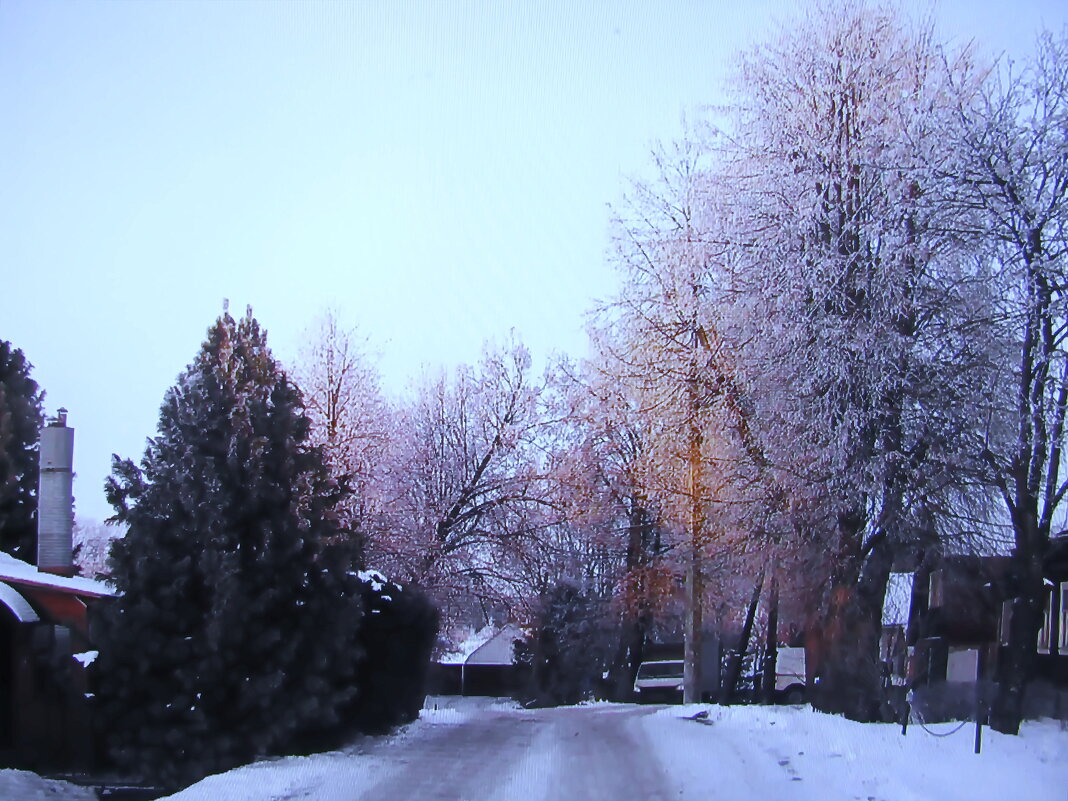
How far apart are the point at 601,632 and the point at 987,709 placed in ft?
82.0

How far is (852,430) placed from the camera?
15.2m

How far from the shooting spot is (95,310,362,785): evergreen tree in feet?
41.8

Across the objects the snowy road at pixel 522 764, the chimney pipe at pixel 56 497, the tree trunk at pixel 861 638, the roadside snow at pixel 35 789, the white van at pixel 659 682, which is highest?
the chimney pipe at pixel 56 497

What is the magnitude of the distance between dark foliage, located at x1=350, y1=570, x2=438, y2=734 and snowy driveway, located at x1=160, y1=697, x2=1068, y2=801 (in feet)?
2.19

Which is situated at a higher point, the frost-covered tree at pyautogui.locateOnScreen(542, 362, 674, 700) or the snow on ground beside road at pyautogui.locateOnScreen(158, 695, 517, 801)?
the frost-covered tree at pyautogui.locateOnScreen(542, 362, 674, 700)

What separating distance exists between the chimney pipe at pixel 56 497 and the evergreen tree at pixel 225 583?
5.08m

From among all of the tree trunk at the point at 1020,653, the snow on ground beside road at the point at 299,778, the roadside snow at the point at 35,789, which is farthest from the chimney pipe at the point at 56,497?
the tree trunk at the point at 1020,653

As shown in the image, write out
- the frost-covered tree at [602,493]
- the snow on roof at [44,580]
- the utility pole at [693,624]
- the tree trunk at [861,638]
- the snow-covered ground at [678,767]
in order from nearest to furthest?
the snow-covered ground at [678,767], the snow on roof at [44,580], the tree trunk at [861,638], the utility pole at [693,624], the frost-covered tree at [602,493]

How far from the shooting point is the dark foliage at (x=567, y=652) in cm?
3800

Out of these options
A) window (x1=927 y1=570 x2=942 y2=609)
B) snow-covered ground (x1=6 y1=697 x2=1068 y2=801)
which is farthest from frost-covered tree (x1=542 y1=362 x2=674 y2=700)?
snow-covered ground (x1=6 y1=697 x2=1068 y2=801)

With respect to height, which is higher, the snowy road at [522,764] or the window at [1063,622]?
the window at [1063,622]

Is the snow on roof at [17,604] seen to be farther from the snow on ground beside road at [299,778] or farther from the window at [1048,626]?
the window at [1048,626]

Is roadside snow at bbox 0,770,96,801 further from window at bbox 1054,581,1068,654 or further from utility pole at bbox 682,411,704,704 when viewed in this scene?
window at bbox 1054,581,1068,654

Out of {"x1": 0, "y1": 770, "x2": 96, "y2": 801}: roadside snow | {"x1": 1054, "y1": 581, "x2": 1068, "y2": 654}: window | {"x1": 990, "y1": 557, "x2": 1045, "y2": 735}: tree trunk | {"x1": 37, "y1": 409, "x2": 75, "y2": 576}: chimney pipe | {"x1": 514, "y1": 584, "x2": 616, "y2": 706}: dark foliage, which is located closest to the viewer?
{"x1": 0, "y1": 770, "x2": 96, "y2": 801}: roadside snow
